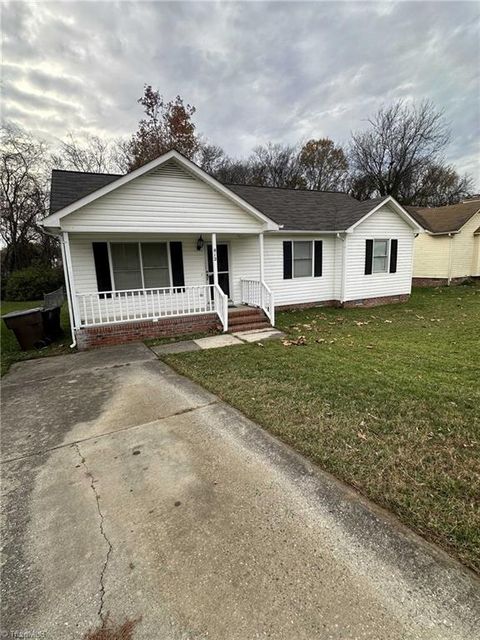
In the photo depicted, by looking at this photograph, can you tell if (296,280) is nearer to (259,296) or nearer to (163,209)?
(259,296)

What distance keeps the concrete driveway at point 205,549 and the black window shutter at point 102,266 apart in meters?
5.69

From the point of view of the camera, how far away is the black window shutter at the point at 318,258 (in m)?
11.9

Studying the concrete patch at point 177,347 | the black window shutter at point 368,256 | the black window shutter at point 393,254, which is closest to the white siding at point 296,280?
the black window shutter at point 368,256

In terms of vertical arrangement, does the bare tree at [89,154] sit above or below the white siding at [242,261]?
above

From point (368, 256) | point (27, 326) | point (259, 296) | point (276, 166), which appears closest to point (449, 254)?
point (368, 256)

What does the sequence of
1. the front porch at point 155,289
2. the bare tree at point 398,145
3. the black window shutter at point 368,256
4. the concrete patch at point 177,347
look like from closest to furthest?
the concrete patch at point 177,347
the front porch at point 155,289
the black window shutter at point 368,256
the bare tree at point 398,145

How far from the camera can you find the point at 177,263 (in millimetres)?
9742

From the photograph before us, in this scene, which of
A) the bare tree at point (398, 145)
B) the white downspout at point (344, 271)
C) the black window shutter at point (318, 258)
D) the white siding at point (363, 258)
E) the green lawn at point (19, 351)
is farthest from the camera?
the bare tree at point (398, 145)

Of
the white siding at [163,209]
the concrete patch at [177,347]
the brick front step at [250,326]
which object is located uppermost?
the white siding at [163,209]

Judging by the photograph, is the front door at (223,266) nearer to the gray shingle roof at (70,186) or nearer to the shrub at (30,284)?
the gray shingle roof at (70,186)

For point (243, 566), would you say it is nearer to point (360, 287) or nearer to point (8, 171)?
point (360, 287)

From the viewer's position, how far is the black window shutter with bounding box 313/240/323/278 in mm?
11950

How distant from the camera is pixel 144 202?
7.96m

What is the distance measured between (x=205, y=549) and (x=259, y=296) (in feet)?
27.1
